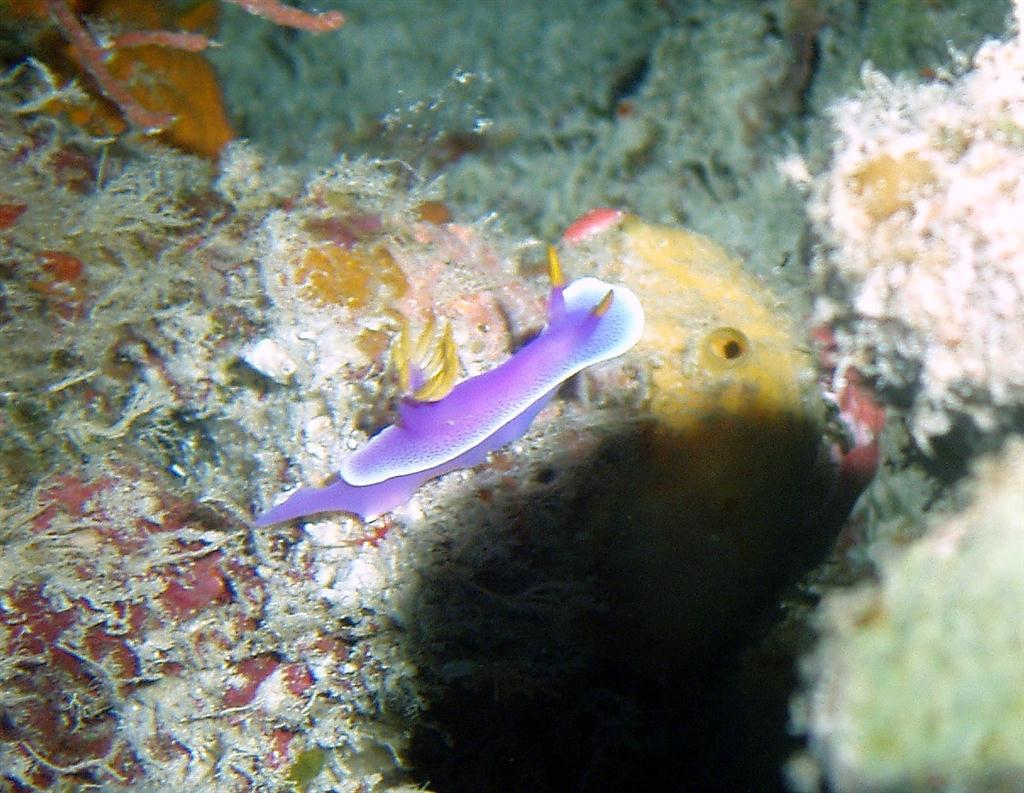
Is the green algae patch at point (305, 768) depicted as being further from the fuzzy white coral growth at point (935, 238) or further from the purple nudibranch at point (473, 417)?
the fuzzy white coral growth at point (935, 238)

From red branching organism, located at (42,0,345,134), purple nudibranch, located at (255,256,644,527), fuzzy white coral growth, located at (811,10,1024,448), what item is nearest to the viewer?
fuzzy white coral growth, located at (811,10,1024,448)

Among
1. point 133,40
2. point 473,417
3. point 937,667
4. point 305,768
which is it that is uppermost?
point 133,40

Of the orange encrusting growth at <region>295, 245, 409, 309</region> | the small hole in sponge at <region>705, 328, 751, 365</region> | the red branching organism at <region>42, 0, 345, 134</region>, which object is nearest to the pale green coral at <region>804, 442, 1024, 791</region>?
the small hole in sponge at <region>705, 328, 751, 365</region>

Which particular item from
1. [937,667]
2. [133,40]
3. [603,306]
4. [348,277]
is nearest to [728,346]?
[603,306]

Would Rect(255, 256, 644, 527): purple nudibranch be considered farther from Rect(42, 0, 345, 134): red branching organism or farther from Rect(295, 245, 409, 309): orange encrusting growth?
Rect(42, 0, 345, 134): red branching organism

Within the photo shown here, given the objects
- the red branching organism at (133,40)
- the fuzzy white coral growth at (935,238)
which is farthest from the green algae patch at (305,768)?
the red branching organism at (133,40)

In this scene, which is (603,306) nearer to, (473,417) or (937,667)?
(473,417)
